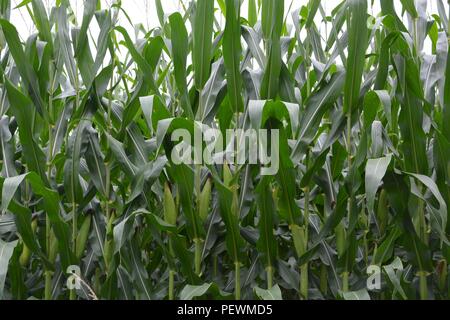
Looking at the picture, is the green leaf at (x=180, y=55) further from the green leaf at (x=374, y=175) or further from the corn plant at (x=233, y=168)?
the green leaf at (x=374, y=175)

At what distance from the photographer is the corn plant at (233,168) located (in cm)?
150

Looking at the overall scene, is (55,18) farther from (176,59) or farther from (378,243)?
→ (378,243)

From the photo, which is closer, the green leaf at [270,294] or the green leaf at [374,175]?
the green leaf at [374,175]

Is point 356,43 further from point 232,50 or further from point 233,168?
point 233,168

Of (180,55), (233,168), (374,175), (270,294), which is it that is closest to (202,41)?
(180,55)

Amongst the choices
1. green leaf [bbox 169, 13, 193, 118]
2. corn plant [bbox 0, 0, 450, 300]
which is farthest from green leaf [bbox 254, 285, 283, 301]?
green leaf [bbox 169, 13, 193, 118]

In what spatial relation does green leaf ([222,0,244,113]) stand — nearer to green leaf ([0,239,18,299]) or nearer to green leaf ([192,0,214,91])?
green leaf ([192,0,214,91])

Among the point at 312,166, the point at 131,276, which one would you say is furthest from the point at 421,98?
the point at 131,276

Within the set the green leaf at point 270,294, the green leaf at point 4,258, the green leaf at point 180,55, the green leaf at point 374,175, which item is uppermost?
the green leaf at point 180,55

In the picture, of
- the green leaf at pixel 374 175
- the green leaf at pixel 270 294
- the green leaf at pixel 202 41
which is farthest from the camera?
the green leaf at pixel 202 41

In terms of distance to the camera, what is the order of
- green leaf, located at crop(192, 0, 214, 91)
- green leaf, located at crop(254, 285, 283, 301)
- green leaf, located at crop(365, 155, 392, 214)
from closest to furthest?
green leaf, located at crop(365, 155, 392, 214) → green leaf, located at crop(254, 285, 283, 301) → green leaf, located at crop(192, 0, 214, 91)

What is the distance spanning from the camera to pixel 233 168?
171 cm

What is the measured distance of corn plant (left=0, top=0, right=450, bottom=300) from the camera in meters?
1.50

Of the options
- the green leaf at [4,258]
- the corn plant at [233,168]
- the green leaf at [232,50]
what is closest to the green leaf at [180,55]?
the corn plant at [233,168]
